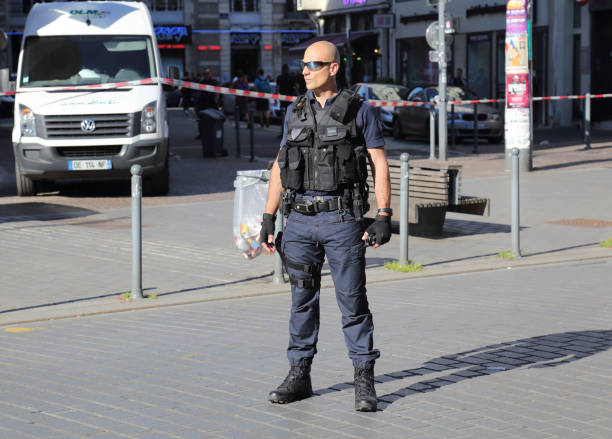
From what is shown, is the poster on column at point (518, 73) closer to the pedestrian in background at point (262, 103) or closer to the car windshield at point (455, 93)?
the car windshield at point (455, 93)

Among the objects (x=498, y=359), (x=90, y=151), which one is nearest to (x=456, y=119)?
(x=90, y=151)

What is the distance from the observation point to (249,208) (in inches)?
360

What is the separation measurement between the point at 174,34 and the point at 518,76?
49.8 meters

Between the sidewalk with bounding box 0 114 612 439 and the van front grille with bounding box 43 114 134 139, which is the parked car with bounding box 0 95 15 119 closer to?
the van front grille with bounding box 43 114 134 139

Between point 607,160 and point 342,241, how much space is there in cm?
1614

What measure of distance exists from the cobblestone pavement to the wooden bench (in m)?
2.54

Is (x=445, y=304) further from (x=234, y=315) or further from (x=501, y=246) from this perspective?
(x=501, y=246)

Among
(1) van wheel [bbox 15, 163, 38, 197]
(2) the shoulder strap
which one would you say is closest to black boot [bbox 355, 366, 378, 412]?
(2) the shoulder strap

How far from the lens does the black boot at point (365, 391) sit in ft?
17.9

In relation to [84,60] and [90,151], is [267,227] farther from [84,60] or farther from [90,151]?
[84,60]

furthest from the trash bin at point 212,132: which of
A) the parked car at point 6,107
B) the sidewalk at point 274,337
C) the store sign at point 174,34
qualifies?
the store sign at point 174,34

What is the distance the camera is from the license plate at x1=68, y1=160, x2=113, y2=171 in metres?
15.0

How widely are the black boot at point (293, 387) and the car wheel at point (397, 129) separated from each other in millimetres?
21978

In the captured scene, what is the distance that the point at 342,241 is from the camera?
5496 millimetres
